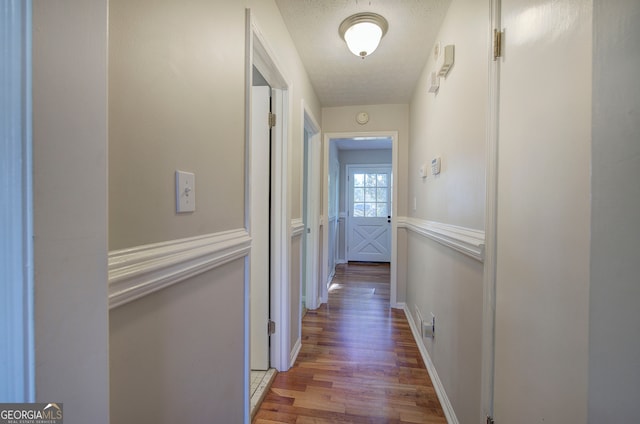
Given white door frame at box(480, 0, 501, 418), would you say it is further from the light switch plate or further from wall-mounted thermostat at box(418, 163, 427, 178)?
wall-mounted thermostat at box(418, 163, 427, 178)

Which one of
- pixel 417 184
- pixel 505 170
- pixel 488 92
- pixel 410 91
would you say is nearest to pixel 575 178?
pixel 505 170

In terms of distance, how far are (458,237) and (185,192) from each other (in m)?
1.18

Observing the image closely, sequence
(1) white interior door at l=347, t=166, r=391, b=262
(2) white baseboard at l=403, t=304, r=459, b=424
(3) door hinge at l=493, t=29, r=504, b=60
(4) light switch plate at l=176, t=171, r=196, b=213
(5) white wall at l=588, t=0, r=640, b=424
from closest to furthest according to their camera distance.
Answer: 1. (5) white wall at l=588, t=0, r=640, b=424
2. (4) light switch plate at l=176, t=171, r=196, b=213
3. (3) door hinge at l=493, t=29, r=504, b=60
4. (2) white baseboard at l=403, t=304, r=459, b=424
5. (1) white interior door at l=347, t=166, r=391, b=262

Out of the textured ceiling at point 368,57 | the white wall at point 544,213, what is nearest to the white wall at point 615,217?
the white wall at point 544,213

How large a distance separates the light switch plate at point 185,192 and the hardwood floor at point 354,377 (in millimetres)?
1330

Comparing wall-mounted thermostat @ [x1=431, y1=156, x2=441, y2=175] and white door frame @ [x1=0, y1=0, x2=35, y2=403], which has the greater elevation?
wall-mounted thermostat @ [x1=431, y1=156, x2=441, y2=175]

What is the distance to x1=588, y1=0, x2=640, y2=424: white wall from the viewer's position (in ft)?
1.47

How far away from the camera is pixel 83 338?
388 millimetres

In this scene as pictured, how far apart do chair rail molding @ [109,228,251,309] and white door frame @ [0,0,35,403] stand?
0.80 ft

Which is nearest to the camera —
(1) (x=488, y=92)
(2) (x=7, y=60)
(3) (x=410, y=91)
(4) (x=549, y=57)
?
(2) (x=7, y=60)

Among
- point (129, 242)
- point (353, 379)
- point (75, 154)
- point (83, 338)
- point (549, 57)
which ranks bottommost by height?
point (353, 379)

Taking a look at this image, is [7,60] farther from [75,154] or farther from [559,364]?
[559,364]

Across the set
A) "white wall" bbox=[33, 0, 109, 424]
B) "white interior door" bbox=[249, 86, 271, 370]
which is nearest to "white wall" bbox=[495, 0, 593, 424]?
"white wall" bbox=[33, 0, 109, 424]

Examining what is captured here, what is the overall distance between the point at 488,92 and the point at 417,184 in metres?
1.55
